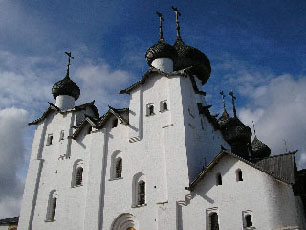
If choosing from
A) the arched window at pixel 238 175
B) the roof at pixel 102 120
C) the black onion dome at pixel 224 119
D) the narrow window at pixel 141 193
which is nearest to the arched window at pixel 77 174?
the roof at pixel 102 120

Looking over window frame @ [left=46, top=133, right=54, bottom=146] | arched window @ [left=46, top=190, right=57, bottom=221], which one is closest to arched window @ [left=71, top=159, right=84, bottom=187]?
arched window @ [left=46, top=190, right=57, bottom=221]

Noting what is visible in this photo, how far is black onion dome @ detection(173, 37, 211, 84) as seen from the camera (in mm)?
25547

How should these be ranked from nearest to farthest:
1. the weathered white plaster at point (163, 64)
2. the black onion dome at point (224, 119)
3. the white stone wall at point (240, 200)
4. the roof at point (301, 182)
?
1. the white stone wall at point (240, 200)
2. the roof at point (301, 182)
3. the weathered white plaster at point (163, 64)
4. the black onion dome at point (224, 119)

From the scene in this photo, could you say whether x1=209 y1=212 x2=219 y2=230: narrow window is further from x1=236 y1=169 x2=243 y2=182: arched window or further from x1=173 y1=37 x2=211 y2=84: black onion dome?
x1=173 y1=37 x2=211 y2=84: black onion dome

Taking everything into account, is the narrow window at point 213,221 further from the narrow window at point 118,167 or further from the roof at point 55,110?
the roof at point 55,110

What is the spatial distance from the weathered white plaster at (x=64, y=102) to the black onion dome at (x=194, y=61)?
7.66 meters

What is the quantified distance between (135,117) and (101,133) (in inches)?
97.8

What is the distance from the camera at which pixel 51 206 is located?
22.2 metres

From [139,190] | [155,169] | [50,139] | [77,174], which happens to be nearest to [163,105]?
[155,169]

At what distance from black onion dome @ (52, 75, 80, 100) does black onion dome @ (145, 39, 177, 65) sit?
19.8ft

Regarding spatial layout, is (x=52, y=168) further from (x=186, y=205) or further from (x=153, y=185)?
(x=186, y=205)

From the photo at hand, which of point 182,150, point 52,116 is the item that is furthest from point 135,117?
point 52,116

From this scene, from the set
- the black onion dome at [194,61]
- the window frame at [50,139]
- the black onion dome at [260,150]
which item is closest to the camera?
the window frame at [50,139]

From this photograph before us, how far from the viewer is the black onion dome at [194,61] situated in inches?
1006
